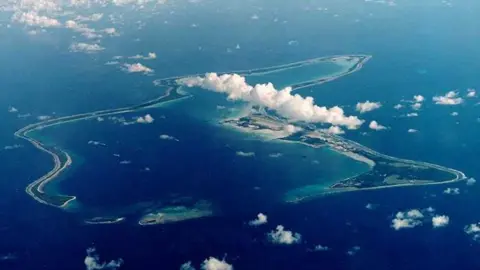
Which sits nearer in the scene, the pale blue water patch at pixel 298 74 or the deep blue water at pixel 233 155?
the deep blue water at pixel 233 155

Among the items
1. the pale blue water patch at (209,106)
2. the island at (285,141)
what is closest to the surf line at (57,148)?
the island at (285,141)

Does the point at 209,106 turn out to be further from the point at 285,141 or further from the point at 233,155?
the point at 233,155

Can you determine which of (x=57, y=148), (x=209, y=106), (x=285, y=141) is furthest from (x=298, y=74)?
(x=57, y=148)

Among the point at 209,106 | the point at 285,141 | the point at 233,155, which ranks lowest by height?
the point at 285,141

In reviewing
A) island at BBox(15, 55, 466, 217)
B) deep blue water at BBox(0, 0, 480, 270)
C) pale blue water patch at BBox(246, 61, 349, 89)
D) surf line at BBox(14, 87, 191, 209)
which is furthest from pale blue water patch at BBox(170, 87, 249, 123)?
pale blue water patch at BBox(246, 61, 349, 89)

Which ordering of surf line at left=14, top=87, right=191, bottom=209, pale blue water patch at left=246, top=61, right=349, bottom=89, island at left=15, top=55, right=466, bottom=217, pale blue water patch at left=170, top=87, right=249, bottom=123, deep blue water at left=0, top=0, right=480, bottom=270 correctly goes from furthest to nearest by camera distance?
1. pale blue water patch at left=246, top=61, right=349, bottom=89
2. pale blue water patch at left=170, top=87, right=249, bottom=123
3. surf line at left=14, top=87, right=191, bottom=209
4. island at left=15, top=55, right=466, bottom=217
5. deep blue water at left=0, top=0, right=480, bottom=270

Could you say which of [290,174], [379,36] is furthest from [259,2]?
[290,174]

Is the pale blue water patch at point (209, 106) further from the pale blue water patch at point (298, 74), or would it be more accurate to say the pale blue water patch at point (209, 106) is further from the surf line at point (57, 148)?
the pale blue water patch at point (298, 74)

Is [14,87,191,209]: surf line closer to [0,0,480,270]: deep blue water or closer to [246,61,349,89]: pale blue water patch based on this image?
[0,0,480,270]: deep blue water
